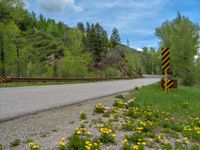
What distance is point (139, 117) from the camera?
7516mm

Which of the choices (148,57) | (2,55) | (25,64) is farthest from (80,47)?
(148,57)

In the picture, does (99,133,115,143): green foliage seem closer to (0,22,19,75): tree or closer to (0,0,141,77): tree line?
(0,0,141,77): tree line

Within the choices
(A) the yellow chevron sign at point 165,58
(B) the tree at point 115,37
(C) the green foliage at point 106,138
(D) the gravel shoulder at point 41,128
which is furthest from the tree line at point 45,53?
(C) the green foliage at point 106,138

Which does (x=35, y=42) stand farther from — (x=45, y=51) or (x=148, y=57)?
(x=148, y=57)

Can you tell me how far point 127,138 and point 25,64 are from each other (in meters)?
43.6

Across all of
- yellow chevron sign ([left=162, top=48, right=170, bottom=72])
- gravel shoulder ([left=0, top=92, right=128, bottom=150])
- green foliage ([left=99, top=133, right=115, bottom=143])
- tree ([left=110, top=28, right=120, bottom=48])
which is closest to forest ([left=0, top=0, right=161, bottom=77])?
tree ([left=110, top=28, right=120, bottom=48])

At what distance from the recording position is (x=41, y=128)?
18.8 ft

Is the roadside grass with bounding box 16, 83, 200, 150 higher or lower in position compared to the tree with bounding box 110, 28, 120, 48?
lower

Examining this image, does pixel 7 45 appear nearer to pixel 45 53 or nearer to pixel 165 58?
pixel 165 58

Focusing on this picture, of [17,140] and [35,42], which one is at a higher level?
[35,42]

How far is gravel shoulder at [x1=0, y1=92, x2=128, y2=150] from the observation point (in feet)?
15.8

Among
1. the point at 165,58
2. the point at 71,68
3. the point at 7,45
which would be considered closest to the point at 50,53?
the point at 71,68

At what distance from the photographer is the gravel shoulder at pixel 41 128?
15.8 ft

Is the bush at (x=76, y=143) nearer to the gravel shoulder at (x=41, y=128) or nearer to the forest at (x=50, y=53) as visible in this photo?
the gravel shoulder at (x=41, y=128)
